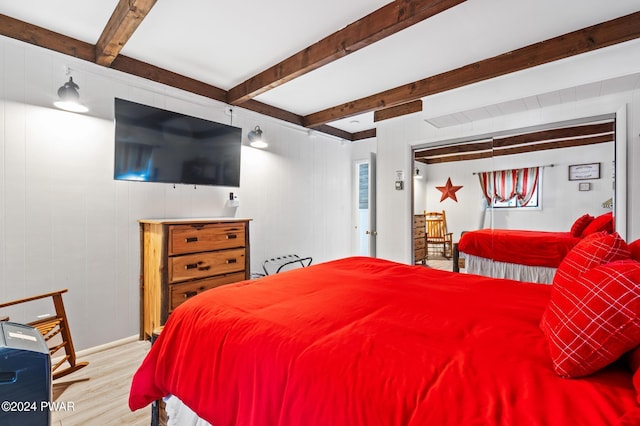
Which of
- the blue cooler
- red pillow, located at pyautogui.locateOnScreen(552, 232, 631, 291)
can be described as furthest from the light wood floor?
red pillow, located at pyautogui.locateOnScreen(552, 232, 631, 291)

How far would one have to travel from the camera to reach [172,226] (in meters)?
2.65

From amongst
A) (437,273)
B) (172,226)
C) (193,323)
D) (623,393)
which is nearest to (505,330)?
(623,393)

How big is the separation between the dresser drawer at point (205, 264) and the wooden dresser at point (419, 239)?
84.5 inches

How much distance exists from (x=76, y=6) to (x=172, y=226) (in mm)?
1634

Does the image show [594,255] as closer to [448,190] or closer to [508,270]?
[508,270]

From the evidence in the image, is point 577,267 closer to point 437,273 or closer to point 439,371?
point 439,371

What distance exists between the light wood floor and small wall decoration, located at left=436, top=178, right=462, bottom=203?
3341 millimetres

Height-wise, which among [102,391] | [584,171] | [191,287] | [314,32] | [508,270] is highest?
[314,32]

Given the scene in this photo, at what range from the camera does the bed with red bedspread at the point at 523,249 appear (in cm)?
264

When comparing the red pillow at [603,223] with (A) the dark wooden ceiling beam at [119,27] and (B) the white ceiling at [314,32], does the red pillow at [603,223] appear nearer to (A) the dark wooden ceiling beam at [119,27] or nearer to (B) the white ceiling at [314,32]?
(B) the white ceiling at [314,32]

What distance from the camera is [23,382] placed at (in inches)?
31.5

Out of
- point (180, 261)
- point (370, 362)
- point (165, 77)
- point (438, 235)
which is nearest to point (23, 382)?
point (370, 362)

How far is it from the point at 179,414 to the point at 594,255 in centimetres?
176

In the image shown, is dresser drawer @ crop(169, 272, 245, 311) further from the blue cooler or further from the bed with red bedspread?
the bed with red bedspread
